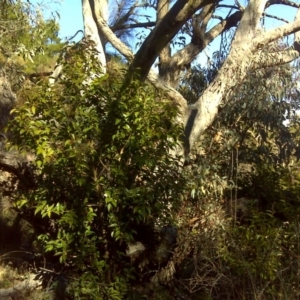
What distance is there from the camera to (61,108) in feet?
19.2

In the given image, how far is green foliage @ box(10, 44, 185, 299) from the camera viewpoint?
567cm

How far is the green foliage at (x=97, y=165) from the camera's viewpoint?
5.67 meters

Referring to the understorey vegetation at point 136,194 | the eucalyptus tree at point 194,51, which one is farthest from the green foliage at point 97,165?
the eucalyptus tree at point 194,51

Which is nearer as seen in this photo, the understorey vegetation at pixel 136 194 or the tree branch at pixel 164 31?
the understorey vegetation at pixel 136 194

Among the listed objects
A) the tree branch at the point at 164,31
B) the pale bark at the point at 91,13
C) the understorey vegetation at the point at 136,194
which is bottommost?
the understorey vegetation at the point at 136,194

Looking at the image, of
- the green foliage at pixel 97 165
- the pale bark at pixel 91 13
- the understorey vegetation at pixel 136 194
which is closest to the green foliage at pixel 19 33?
the pale bark at pixel 91 13

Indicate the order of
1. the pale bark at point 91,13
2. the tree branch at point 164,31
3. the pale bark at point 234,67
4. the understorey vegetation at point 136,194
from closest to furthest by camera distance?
the understorey vegetation at point 136,194 < the tree branch at point 164,31 < the pale bark at point 234,67 < the pale bark at point 91,13

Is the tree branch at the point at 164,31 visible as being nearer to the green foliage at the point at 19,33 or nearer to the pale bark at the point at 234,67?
the pale bark at the point at 234,67

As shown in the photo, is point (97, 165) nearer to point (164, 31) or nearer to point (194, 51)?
point (164, 31)

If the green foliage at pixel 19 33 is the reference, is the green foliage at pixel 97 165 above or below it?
below

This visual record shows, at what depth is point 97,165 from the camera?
5.79 meters

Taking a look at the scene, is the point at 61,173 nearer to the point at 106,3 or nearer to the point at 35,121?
the point at 35,121

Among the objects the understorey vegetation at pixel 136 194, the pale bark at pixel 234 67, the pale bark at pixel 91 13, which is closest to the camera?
the understorey vegetation at pixel 136 194

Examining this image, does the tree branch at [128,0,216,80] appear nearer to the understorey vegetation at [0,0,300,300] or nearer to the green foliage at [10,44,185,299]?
the understorey vegetation at [0,0,300,300]
